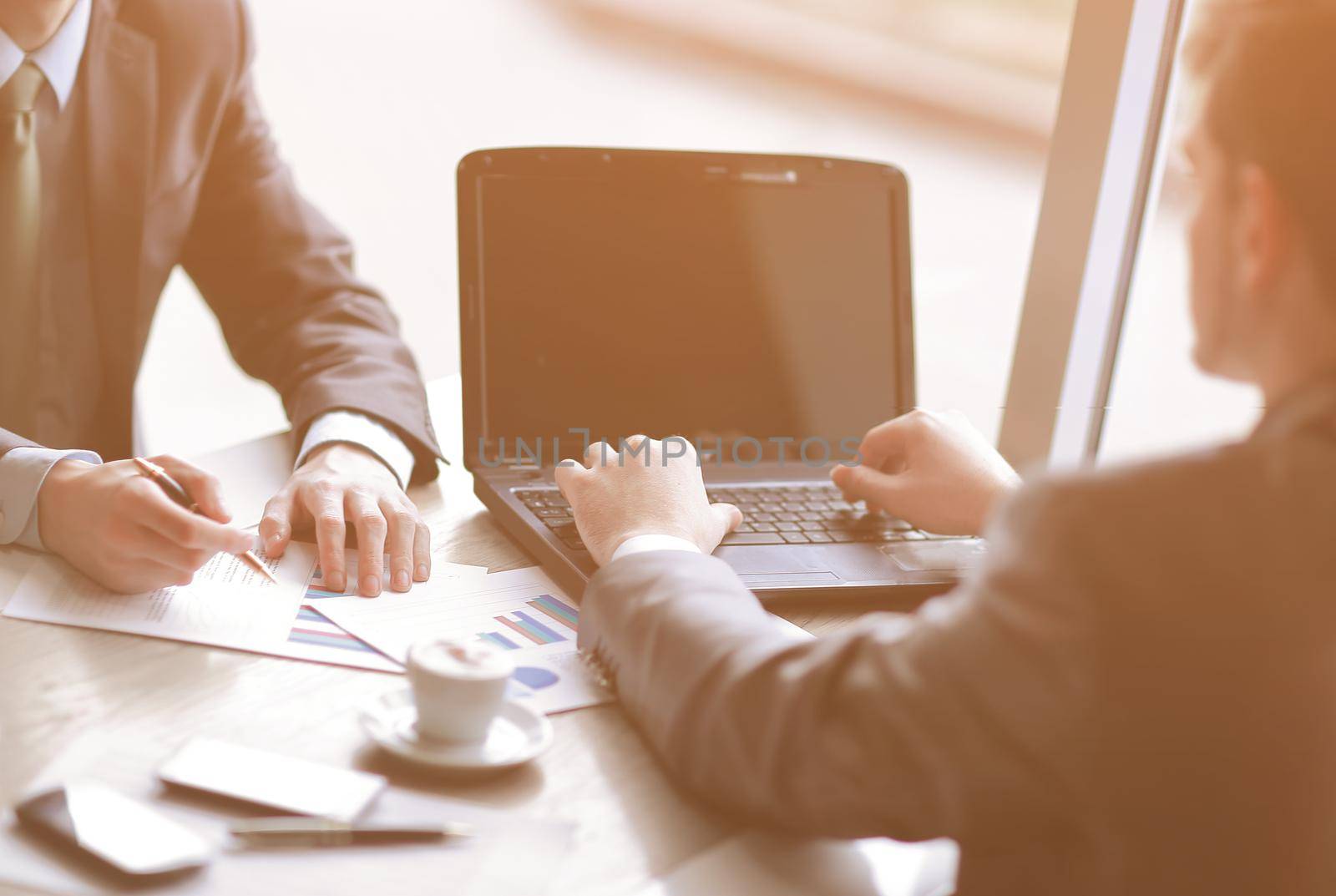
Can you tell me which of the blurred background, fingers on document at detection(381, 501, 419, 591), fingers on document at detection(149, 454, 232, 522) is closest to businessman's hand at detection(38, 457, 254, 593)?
fingers on document at detection(149, 454, 232, 522)

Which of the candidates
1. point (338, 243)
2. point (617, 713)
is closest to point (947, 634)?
point (617, 713)

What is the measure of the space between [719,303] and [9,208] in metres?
0.80

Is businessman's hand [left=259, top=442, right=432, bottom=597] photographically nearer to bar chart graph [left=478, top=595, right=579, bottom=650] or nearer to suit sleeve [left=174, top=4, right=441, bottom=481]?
bar chart graph [left=478, top=595, right=579, bottom=650]

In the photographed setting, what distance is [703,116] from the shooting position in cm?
552

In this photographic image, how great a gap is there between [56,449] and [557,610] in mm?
494

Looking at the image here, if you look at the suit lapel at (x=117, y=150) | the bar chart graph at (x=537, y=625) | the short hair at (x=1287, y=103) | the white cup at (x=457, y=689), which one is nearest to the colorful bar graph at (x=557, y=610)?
the bar chart graph at (x=537, y=625)

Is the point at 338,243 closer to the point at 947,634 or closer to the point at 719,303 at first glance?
the point at 719,303

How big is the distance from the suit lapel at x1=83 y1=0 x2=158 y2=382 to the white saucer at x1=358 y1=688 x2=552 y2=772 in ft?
2.96

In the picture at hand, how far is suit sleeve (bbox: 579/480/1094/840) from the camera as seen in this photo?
51 cm

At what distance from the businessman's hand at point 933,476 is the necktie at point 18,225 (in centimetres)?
94

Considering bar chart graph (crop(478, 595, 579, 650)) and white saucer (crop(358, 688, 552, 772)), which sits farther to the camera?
bar chart graph (crop(478, 595, 579, 650))

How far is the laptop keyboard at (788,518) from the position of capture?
105 centimetres

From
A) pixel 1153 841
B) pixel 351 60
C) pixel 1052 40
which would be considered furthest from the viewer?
pixel 1052 40

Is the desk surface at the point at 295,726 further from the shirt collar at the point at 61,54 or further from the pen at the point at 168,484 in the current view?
the shirt collar at the point at 61,54
